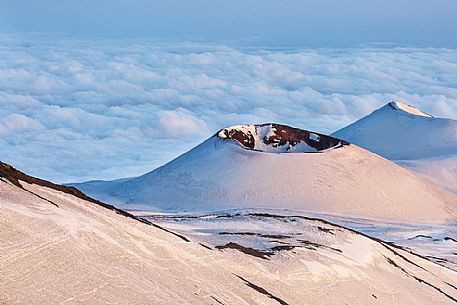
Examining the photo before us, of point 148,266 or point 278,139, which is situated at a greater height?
point 148,266

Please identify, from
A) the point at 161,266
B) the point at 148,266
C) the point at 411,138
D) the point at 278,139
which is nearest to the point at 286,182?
the point at 278,139

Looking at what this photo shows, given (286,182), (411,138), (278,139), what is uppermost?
(278,139)

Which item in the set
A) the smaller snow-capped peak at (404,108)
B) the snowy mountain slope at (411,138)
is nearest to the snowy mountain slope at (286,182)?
the snowy mountain slope at (411,138)

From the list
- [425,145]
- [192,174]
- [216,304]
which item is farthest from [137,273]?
[425,145]

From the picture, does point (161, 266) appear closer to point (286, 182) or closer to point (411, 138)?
point (286, 182)

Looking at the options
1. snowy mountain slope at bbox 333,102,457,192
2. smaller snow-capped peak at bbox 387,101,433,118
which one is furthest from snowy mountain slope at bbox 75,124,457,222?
smaller snow-capped peak at bbox 387,101,433,118

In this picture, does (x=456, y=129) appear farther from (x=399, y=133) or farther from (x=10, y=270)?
(x=10, y=270)
